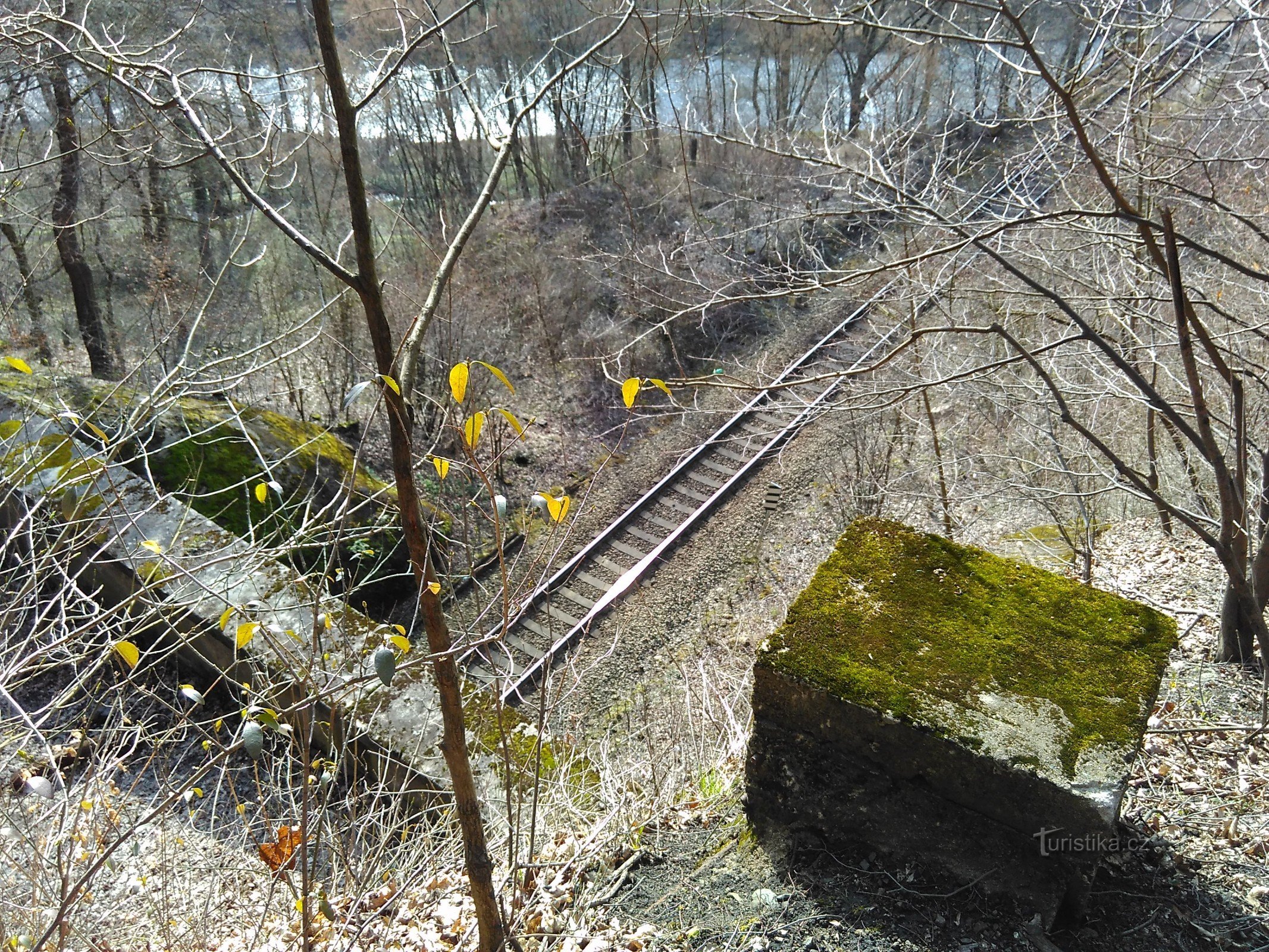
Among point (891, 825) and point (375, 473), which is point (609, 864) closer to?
point (891, 825)

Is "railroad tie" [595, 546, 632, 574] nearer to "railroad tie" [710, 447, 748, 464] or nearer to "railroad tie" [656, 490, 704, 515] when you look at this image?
"railroad tie" [656, 490, 704, 515]

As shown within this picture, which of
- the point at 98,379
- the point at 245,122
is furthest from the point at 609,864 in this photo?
the point at 245,122

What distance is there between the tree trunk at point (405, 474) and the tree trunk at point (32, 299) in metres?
9.47

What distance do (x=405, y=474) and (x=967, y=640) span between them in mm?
2241

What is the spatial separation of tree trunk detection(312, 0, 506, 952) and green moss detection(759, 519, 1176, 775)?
1218 millimetres

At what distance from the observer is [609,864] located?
3.61 meters

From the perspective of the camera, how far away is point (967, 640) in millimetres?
3137

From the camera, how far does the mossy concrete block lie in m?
2.71

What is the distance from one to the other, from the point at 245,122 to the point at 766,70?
12.0 m

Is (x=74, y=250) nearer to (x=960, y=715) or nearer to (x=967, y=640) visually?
(x=967, y=640)

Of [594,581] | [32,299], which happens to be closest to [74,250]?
[32,299]

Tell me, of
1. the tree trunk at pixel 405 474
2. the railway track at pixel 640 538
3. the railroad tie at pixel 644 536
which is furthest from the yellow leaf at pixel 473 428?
the railroad tie at pixel 644 536

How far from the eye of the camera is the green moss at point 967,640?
113 inches

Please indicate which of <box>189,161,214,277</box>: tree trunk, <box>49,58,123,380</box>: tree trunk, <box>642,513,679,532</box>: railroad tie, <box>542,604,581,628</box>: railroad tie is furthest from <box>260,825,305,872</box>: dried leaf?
<box>189,161,214,277</box>: tree trunk
